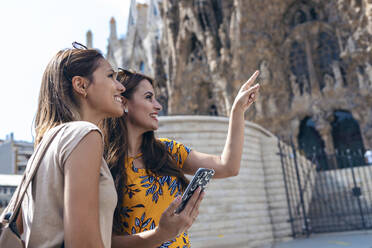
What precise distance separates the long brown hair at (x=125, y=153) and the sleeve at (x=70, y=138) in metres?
0.46

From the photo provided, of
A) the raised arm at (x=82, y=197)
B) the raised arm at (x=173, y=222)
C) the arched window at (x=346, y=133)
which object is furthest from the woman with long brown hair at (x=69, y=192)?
the arched window at (x=346, y=133)

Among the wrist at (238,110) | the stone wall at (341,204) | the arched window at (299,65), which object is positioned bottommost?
the stone wall at (341,204)

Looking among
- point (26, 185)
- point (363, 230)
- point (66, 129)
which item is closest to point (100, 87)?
point (66, 129)

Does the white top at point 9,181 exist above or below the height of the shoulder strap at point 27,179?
above

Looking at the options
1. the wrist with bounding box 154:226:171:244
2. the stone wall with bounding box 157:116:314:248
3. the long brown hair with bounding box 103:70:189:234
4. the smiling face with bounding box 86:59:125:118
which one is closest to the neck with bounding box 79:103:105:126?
the smiling face with bounding box 86:59:125:118

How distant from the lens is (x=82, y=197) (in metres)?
0.86

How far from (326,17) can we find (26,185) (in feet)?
58.4

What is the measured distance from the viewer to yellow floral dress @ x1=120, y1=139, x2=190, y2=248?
1332 mm

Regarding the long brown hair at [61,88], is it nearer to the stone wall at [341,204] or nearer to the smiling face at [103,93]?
the smiling face at [103,93]

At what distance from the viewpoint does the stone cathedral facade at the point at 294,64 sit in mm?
14609

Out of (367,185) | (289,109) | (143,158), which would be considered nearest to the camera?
(143,158)

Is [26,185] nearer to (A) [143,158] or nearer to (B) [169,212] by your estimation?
(B) [169,212]

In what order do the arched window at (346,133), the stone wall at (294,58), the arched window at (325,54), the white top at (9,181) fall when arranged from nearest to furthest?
the white top at (9,181), the stone wall at (294,58), the arched window at (346,133), the arched window at (325,54)

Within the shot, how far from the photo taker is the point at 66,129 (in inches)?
37.5
